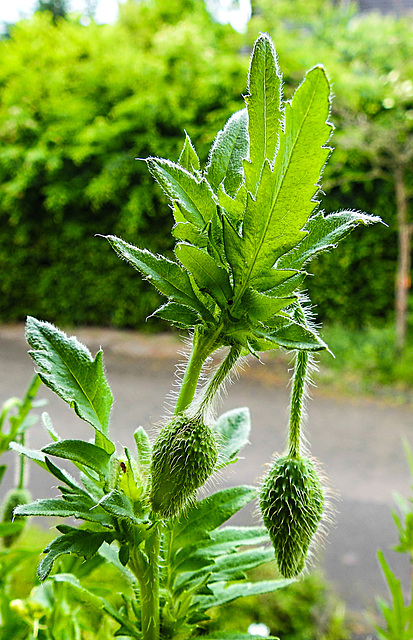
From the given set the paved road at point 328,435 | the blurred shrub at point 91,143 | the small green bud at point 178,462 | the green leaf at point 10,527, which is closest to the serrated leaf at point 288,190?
the small green bud at point 178,462

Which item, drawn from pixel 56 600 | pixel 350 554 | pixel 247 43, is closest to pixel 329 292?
pixel 247 43

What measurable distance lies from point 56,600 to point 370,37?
5.98 meters

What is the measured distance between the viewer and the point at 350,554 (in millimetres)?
2852

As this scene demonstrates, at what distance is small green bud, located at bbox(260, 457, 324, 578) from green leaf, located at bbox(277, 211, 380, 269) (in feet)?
0.68

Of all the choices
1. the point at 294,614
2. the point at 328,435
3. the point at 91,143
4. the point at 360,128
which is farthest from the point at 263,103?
the point at 91,143

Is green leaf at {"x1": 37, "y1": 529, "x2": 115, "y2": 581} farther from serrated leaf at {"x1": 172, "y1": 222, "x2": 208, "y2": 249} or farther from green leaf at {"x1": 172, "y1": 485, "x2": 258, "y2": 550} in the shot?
serrated leaf at {"x1": 172, "y1": 222, "x2": 208, "y2": 249}

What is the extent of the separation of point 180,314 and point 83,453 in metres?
0.15

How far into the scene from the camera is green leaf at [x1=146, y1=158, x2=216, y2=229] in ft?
1.40

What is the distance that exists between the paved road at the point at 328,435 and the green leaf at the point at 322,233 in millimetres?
1841

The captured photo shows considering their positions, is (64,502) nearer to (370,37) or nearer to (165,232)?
(165,232)

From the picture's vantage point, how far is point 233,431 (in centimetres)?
67

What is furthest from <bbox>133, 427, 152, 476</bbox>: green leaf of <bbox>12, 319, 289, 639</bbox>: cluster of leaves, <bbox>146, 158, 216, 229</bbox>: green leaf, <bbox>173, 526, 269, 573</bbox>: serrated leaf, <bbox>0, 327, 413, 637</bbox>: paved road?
<bbox>0, 327, 413, 637</bbox>: paved road

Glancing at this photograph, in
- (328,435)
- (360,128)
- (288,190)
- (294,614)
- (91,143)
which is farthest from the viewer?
(91,143)

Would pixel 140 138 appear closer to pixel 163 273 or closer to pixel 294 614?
pixel 294 614
